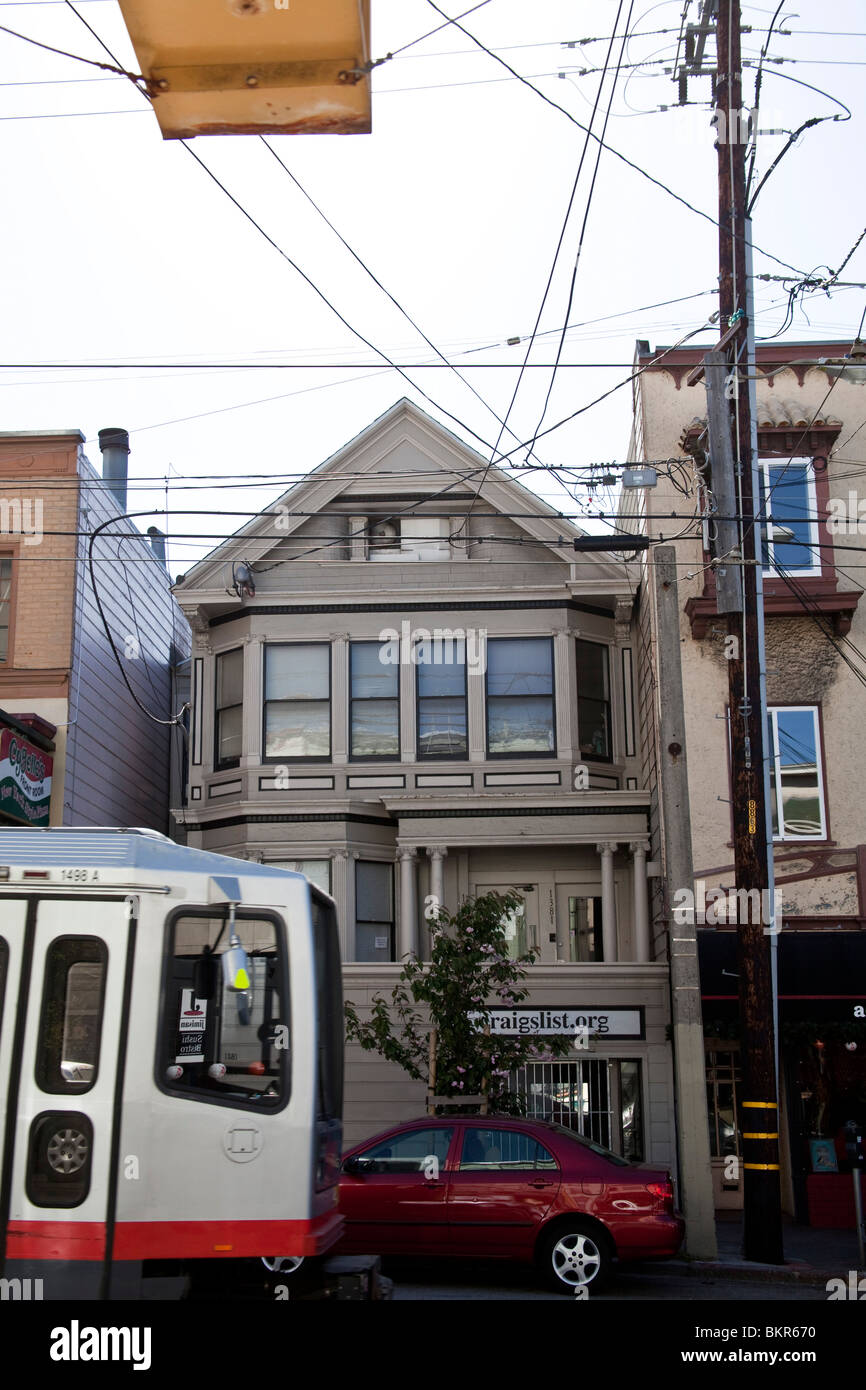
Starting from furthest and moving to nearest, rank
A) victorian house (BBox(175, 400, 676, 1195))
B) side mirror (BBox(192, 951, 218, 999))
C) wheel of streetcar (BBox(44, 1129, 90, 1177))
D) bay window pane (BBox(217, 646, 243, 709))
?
bay window pane (BBox(217, 646, 243, 709))
victorian house (BBox(175, 400, 676, 1195))
side mirror (BBox(192, 951, 218, 999))
wheel of streetcar (BBox(44, 1129, 90, 1177))

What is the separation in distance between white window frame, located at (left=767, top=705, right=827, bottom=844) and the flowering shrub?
4.12 metres

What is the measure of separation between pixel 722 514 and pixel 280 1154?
29.1ft

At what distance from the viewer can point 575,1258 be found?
12641mm

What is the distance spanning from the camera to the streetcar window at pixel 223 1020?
27.0 ft

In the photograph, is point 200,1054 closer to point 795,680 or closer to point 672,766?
point 672,766

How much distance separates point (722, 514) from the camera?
1468cm

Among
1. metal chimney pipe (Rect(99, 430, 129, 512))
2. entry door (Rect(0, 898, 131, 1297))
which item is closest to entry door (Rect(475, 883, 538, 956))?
metal chimney pipe (Rect(99, 430, 129, 512))

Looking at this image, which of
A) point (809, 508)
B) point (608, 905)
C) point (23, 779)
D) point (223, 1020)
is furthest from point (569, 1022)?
point (223, 1020)

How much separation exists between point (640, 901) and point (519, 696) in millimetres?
3807

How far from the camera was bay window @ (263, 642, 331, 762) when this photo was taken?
72.9ft

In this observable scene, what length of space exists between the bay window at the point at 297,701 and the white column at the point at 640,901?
201 inches

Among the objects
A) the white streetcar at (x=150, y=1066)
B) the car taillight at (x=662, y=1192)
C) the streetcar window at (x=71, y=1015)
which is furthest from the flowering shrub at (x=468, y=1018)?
the streetcar window at (x=71, y=1015)

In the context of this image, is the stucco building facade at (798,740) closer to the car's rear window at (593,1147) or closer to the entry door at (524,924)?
the entry door at (524,924)

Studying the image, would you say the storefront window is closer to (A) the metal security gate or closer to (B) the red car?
(A) the metal security gate
